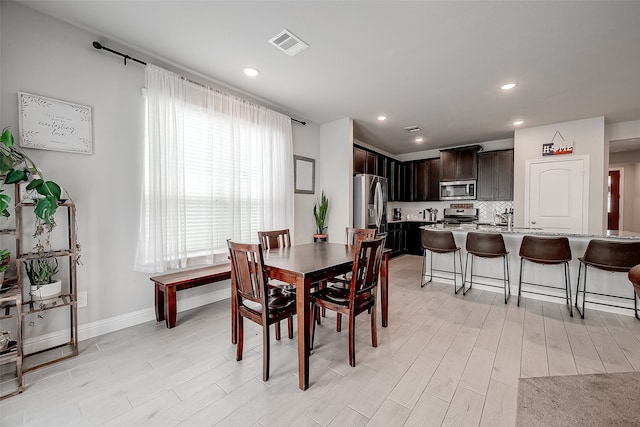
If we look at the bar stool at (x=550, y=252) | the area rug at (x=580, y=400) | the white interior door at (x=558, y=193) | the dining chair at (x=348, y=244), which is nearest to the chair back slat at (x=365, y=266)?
the dining chair at (x=348, y=244)

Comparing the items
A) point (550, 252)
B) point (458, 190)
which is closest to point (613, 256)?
point (550, 252)

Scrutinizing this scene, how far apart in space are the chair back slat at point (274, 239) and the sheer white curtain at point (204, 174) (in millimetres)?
677

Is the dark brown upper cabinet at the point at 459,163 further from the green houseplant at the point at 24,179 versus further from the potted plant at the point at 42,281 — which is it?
the potted plant at the point at 42,281

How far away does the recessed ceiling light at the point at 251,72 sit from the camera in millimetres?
2904

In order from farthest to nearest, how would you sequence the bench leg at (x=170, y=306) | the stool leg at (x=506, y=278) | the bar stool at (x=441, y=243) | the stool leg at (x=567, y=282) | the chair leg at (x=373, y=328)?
the bar stool at (x=441, y=243) < the stool leg at (x=506, y=278) < the stool leg at (x=567, y=282) < the bench leg at (x=170, y=306) < the chair leg at (x=373, y=328)

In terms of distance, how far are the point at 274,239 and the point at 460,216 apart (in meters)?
5.12

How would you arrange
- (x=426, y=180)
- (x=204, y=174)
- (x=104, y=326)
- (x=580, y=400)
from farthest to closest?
1. (x=426, y=180)
2. (x=204, y=174)
3. (x=104, y=326)
4. (x=580, y=400)

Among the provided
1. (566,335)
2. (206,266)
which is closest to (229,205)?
(206,266)

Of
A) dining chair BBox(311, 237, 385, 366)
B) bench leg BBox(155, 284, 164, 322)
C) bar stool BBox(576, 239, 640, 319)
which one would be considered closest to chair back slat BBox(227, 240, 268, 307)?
dining chair BBox(311, 237, 385, 366)

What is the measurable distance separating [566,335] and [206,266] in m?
3.79

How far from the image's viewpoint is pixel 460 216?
20.7ft

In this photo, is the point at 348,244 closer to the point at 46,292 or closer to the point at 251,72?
the point at 251,72

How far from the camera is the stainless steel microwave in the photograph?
19.2 ft

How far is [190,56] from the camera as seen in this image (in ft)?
8.72
